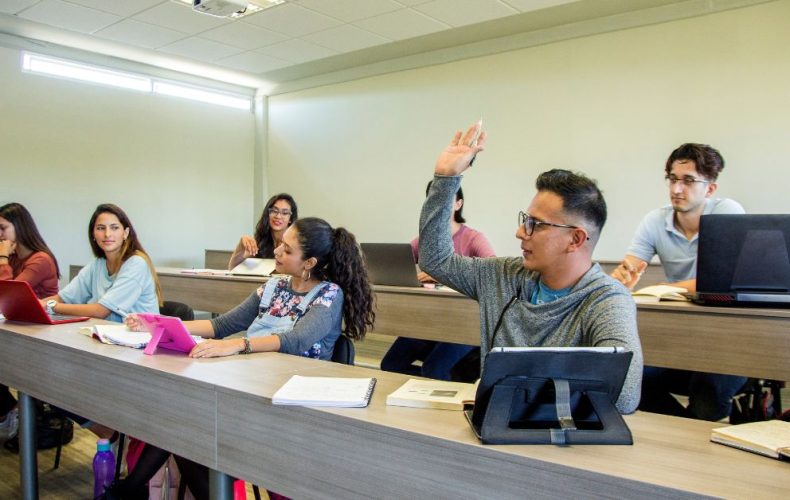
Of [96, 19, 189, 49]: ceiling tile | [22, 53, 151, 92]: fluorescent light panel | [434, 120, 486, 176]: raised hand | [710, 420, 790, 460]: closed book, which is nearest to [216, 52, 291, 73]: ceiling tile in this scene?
[96, 19, 189, 49]: ceiling tile

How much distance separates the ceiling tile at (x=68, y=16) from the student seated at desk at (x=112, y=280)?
2.61m

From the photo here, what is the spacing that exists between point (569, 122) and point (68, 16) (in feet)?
13.0

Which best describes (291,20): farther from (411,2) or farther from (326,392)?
(326,392)

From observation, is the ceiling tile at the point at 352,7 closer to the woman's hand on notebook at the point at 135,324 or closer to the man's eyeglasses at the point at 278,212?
the man's eyeglasses at the point at 278,212

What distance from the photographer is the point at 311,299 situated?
85.2 inches

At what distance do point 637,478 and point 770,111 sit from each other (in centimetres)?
407

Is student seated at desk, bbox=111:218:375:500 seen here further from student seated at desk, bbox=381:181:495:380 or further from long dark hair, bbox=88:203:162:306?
long dark hair, bbox=88:203:162:306

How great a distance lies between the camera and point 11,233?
3.46 metres

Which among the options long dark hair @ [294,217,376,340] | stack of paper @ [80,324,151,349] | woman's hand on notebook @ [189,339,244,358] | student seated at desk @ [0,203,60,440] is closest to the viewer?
woman's hand on notebook @ [189,339,244,358]

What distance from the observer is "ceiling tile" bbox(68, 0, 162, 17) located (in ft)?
14.6

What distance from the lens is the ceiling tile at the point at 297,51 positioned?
17.7 ft

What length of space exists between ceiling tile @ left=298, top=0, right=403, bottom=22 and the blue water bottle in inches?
131

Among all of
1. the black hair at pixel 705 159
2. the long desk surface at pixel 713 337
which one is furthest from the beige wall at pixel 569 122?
the long desk surface at pixel 713 337

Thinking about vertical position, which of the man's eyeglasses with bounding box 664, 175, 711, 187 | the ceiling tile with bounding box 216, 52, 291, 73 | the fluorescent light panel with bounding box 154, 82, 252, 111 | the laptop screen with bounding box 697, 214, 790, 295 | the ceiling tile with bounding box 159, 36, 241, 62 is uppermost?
the ceiling tile with bounding box 159, 36, 241, 62
